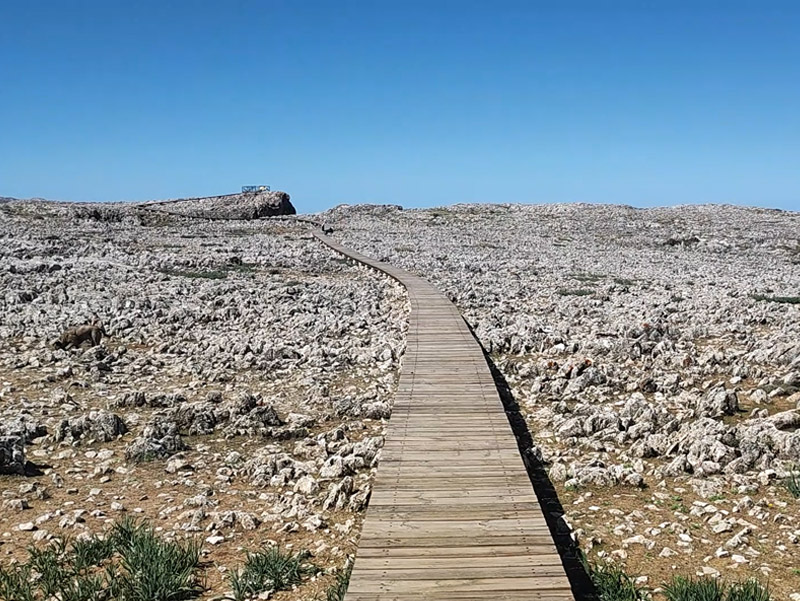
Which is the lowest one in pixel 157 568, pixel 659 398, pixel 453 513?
pixel 157 568

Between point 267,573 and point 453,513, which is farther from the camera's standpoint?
point 453,513

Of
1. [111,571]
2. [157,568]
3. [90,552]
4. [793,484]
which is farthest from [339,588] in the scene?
[793,484]

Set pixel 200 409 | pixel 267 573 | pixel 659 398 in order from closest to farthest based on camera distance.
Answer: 1. pixel 267 573
2. pixel 200 409
3. pixel 659 398

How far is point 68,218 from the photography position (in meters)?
53.7

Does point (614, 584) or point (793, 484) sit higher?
point (793, 484)

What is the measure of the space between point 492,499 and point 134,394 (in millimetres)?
7498

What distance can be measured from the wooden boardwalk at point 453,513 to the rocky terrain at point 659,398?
951 mm

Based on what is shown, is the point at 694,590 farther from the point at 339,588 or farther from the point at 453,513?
the point at 339,588

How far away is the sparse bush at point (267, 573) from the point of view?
22.2ft

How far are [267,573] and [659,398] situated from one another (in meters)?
8.40

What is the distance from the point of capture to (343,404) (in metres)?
12.5

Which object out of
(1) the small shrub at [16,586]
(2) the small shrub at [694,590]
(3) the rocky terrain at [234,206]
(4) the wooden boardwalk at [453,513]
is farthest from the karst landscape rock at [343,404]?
(3) the rocky terrain at [234,206]

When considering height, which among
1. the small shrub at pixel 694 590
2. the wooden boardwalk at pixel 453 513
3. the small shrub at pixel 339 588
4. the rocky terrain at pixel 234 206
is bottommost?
the small shrub at pixel 339 588

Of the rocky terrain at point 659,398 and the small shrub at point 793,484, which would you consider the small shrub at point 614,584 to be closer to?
the rocky terrain at point 659,398
